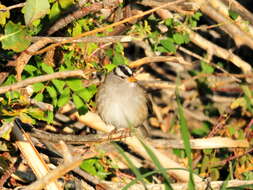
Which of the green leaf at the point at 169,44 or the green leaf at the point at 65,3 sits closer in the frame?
the green leaf at the point at 65,3

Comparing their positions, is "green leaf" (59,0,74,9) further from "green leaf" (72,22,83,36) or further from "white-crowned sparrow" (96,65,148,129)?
"white-crowned sparrow" (96,65,148,129)

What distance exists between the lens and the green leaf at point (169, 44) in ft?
14.9

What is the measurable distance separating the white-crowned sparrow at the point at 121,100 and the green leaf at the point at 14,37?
1189 millimetres

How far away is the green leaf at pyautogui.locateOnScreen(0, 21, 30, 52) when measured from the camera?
331 cm

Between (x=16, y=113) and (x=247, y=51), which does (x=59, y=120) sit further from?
(x=247, y=51)

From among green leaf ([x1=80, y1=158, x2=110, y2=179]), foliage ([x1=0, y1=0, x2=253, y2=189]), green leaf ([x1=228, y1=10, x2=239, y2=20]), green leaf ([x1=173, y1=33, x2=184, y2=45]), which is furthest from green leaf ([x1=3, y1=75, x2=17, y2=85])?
green leaf ([x1=228, y1=10, x2=239, y2=20])

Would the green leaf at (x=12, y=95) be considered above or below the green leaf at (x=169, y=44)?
above

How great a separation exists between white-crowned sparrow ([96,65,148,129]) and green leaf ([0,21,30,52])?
1.19 metres

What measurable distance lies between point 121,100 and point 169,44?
61cm

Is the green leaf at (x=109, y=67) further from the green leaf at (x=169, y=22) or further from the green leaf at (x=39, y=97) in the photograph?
the green leaf at (x=169, y=22)

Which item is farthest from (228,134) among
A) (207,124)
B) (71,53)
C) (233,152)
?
(71,53)

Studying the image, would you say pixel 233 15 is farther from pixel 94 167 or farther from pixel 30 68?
pixel 30 68

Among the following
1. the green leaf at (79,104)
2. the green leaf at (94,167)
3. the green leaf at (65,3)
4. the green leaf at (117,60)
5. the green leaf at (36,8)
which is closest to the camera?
the green leaf at (36,8)

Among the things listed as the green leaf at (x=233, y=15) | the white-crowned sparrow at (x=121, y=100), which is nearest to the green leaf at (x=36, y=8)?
the white-crowned sparrow at (x=121, y=100)
